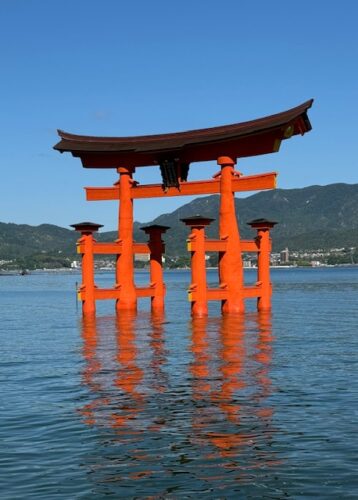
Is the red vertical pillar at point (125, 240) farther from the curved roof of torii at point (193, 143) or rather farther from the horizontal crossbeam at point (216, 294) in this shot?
the horizontal crossbeam at point (216, 294)

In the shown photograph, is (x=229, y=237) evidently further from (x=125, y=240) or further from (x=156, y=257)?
(x=156, y=257)

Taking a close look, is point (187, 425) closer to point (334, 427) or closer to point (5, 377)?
point (334, 427)

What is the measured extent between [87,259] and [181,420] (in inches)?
1020

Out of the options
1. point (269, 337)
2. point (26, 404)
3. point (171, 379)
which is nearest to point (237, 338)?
point (269, 337)

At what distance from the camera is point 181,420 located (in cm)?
1286

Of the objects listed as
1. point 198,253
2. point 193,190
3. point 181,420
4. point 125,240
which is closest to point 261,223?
point 193,190

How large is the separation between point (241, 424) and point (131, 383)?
197 inches

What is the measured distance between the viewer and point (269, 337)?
2716 cm

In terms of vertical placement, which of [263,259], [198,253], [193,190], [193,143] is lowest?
[263,259]

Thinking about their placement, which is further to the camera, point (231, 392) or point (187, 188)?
point (187, 188)

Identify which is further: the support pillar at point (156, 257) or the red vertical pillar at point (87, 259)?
the support pillar at point (156, 257)

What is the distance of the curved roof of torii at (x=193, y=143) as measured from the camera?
3431cm

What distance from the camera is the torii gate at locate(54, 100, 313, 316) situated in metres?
35.3

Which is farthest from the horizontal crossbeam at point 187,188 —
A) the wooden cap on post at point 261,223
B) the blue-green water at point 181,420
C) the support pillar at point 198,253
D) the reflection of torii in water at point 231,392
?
the blue-green water at point 181,420
